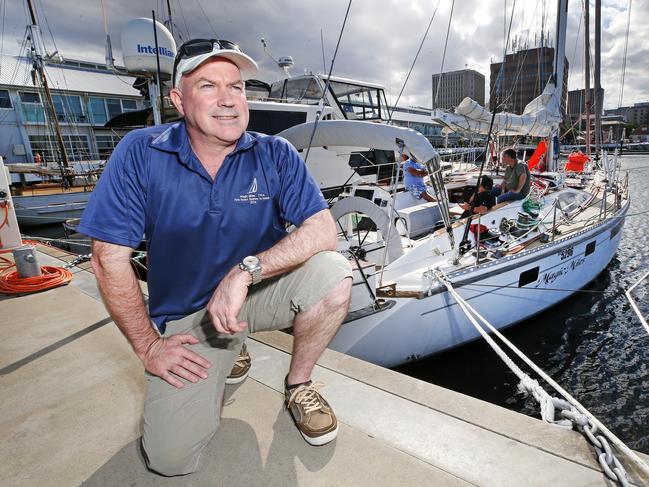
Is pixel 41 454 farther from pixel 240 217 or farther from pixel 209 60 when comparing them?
pixel 209 60

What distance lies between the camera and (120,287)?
5.02 feet

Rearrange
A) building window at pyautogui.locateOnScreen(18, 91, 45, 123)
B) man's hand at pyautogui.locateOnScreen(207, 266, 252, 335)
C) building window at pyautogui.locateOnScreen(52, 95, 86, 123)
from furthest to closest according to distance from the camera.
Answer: building window at pyautogui.locateOnScreen(52, 95, 86, 123)
building window at pyautogui.locateOnScreen(18, 91, 45, 123)
man's hand at pyautogui.locateOnScreen(207, 266, 252, 335)

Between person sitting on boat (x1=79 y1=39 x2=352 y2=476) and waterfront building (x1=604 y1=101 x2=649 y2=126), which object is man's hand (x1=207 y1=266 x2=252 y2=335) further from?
waterfront building (x1=604 y1=101 x2=649 y2=126)

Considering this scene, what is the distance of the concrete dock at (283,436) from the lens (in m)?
1.54

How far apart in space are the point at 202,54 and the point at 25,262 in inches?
154

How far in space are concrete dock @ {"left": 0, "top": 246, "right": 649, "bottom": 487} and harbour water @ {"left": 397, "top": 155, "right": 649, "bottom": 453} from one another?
118 inches

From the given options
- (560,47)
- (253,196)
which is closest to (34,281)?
(253,196)

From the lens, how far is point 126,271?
1.54 metres

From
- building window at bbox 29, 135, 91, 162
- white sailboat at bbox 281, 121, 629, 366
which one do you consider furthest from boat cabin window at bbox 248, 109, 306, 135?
building window at bbox 29, 135, 91, 162

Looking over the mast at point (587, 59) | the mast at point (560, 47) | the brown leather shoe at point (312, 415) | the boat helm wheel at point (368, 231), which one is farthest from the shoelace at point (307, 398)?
the mast at point (587, 59)

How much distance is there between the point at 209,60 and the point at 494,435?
2.23 m

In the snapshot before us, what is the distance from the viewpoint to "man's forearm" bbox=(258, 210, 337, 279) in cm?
162

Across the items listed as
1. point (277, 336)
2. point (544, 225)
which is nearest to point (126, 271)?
point (277, 336)

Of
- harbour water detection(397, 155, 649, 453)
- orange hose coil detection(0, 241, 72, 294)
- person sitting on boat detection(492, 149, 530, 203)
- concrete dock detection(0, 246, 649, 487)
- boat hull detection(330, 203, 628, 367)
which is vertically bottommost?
harbour water detection(397, 155, 649, 453)
